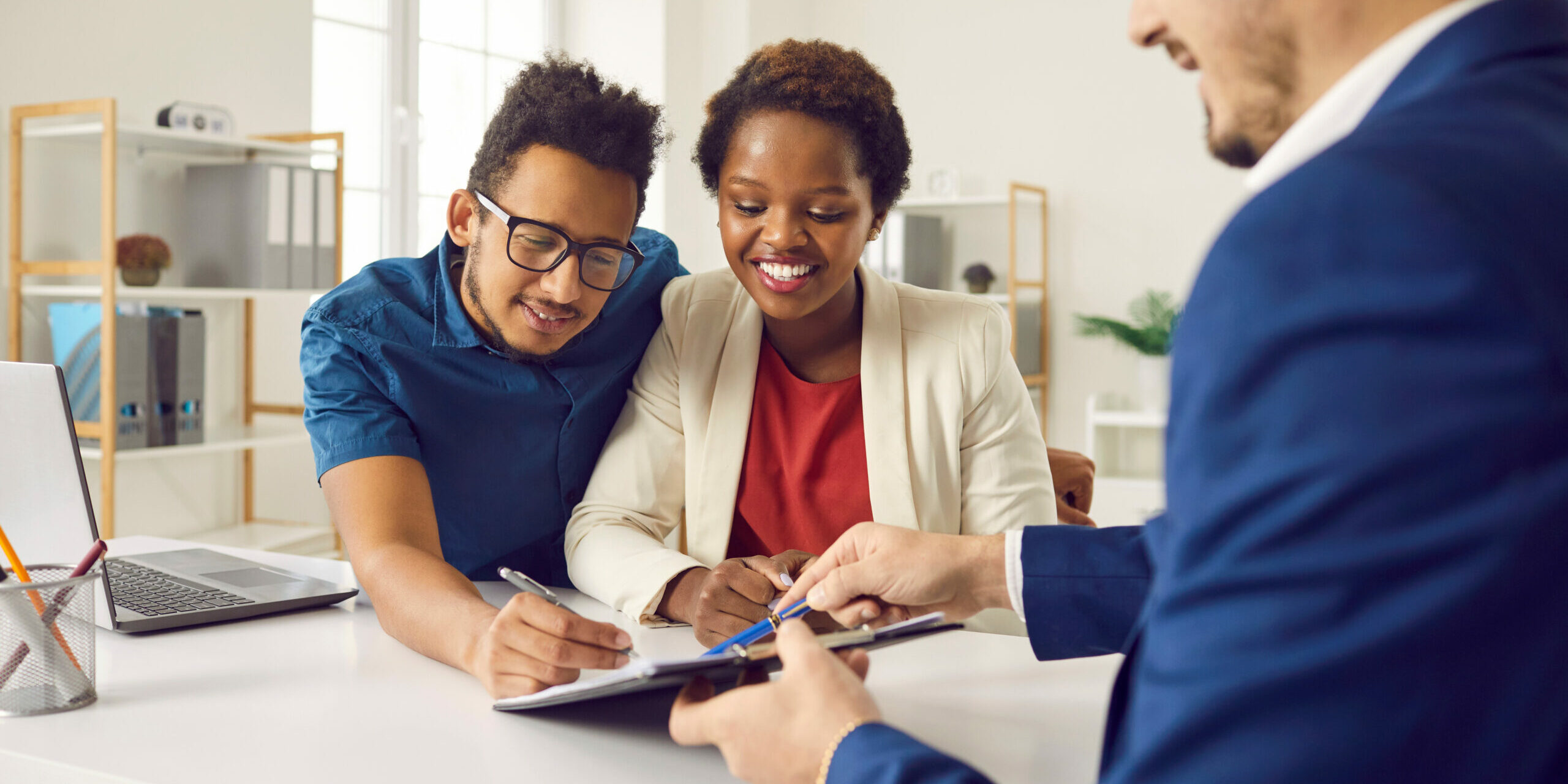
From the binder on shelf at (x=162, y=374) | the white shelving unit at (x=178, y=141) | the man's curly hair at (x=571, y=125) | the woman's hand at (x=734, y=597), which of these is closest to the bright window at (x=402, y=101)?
the white shelving unit at (x=178, y=141)

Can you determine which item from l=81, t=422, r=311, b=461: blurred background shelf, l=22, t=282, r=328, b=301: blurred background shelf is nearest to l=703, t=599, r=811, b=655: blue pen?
l=81, t=422, r=311, b=461: blurred background shelf

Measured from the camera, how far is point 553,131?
1408mm

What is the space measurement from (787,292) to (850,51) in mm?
399

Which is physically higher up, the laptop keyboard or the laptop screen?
the laptop screen

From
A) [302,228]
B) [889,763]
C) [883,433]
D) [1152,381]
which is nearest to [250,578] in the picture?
[883,433]

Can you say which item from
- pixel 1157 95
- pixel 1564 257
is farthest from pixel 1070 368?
pixel 1564 257

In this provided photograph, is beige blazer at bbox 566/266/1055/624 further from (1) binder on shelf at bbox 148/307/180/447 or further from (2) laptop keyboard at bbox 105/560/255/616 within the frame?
(1) binder on shelf at bbox 148/307/180/447

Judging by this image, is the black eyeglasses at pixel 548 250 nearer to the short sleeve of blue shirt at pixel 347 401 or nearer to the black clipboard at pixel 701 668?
the short sleeve of blue shirt at pixel 347 401

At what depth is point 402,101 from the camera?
13.1 feet

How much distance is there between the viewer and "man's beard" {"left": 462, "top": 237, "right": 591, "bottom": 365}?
1.45 m

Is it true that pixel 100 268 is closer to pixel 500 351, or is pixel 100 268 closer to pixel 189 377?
pixel 189 377

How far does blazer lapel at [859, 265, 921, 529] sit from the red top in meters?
0.03

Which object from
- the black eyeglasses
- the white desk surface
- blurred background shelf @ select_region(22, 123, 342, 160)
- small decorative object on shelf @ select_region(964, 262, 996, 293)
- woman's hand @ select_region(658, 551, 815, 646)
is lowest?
the white desk surface

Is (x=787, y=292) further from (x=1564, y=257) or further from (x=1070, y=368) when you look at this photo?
(x=1070, y=368)
